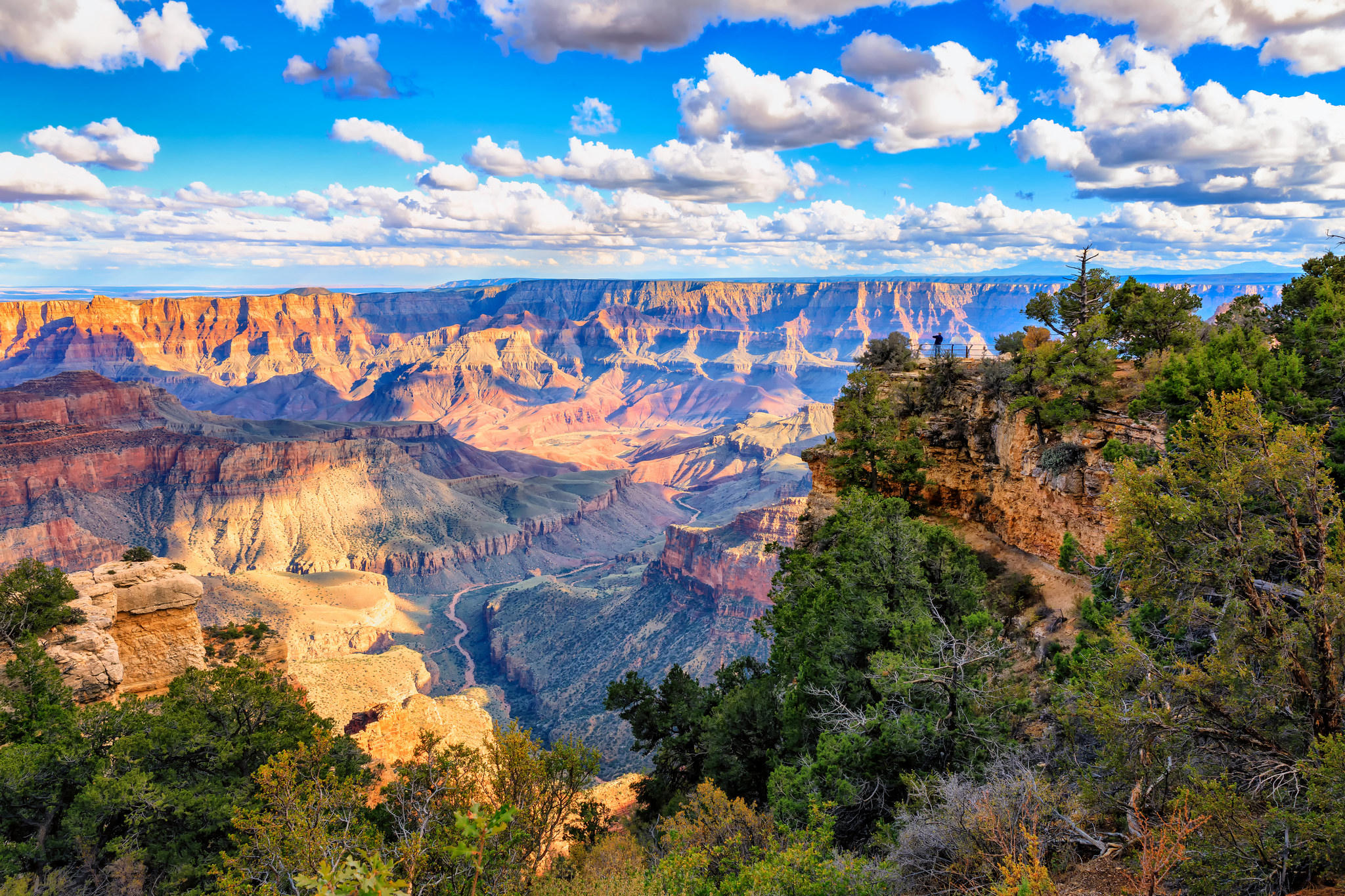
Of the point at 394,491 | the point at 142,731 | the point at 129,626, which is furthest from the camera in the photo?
the point at 394,491

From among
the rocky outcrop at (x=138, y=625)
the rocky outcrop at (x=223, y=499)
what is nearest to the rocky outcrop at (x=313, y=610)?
the rocky outcrop at (x=223, y=499)

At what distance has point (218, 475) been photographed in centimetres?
12850

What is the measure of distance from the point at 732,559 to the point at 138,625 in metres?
66.1

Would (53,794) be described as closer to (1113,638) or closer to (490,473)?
(1113,638)

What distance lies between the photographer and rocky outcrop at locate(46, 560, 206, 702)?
29.9m

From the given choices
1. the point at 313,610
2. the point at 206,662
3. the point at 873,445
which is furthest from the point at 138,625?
the point at 313,610

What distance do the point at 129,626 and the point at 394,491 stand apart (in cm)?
Answer: 11283

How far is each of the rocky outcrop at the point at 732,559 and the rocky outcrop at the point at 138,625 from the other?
59916 mm

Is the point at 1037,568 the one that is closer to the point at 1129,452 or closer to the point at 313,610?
the point at 1129,452

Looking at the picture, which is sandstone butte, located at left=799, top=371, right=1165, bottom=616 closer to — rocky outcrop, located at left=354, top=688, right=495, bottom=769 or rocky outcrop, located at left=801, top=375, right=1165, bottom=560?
rocky outcrop, located at left=801, top=375, right=1165, bottom=560

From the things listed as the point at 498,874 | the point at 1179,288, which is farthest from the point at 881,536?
the point at 1179,288

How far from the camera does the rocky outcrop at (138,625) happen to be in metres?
29.9

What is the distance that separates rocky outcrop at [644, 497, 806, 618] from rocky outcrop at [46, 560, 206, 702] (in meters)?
59.9

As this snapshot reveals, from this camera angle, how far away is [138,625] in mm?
34500
